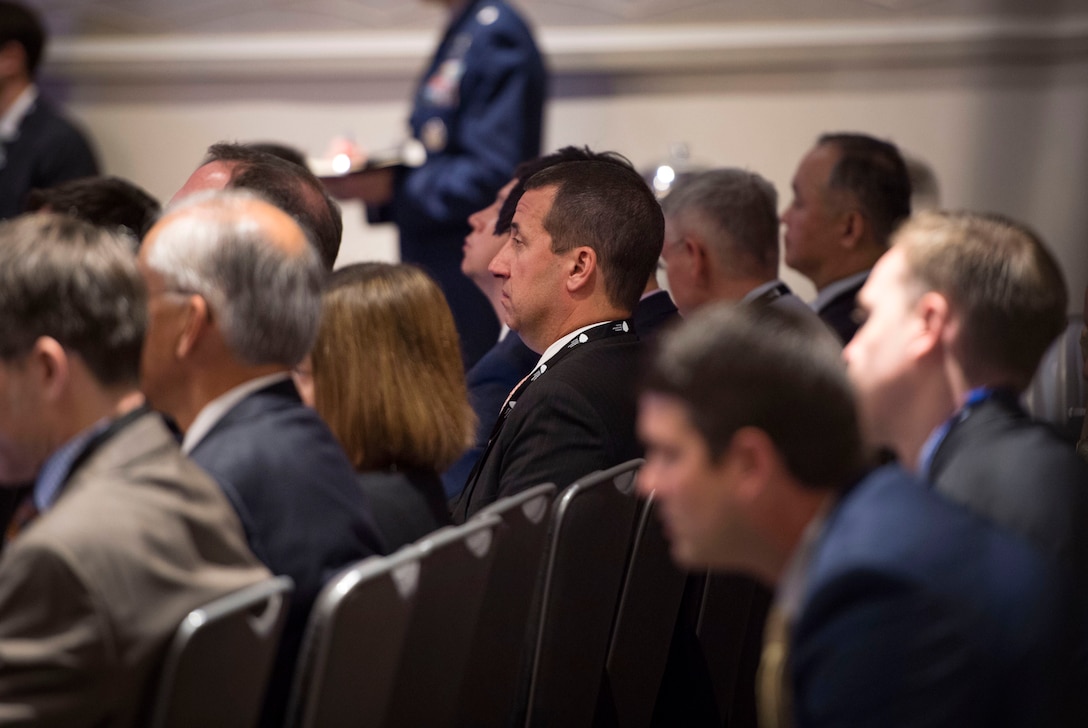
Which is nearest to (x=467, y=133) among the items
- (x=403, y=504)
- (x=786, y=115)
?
(x=786, y=115)

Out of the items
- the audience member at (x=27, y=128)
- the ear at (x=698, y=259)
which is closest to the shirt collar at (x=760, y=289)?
the ear at (x=698, y=259)

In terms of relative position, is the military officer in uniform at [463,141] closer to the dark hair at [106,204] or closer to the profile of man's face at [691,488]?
the dark hair at [106,204]

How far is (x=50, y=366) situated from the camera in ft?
5.04

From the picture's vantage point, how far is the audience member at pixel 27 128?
495cm

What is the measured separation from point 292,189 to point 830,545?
172 centimetres

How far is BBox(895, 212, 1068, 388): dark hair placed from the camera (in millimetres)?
1789

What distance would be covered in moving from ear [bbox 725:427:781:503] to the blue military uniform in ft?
9.71

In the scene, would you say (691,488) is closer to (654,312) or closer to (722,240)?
(654,312)

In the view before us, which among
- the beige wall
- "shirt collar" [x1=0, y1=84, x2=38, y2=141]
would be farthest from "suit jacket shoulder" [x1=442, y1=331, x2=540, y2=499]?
"shirt collar" [x1=0, y1=84, x2=38, y2=141]

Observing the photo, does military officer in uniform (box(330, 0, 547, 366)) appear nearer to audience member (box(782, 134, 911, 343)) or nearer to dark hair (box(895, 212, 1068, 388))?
audience member (box(782, 134, 911, 343))

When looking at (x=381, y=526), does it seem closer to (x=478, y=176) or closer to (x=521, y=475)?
(x=521, y=475)

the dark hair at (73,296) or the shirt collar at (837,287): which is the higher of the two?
the dark hair at (73,296)

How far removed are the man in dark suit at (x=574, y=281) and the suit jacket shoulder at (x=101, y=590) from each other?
1.00 meters

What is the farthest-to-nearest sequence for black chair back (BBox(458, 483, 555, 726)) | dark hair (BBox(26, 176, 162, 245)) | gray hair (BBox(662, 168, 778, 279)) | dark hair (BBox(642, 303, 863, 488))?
gray hair (BBox(662, 168, 778, 279)) < dark hair (BBox(26, 176, 162, 245)) < black chair back (BBox(458, 483, 555, 726)) < dark hair (BBox(642, 303, 863, 488))
